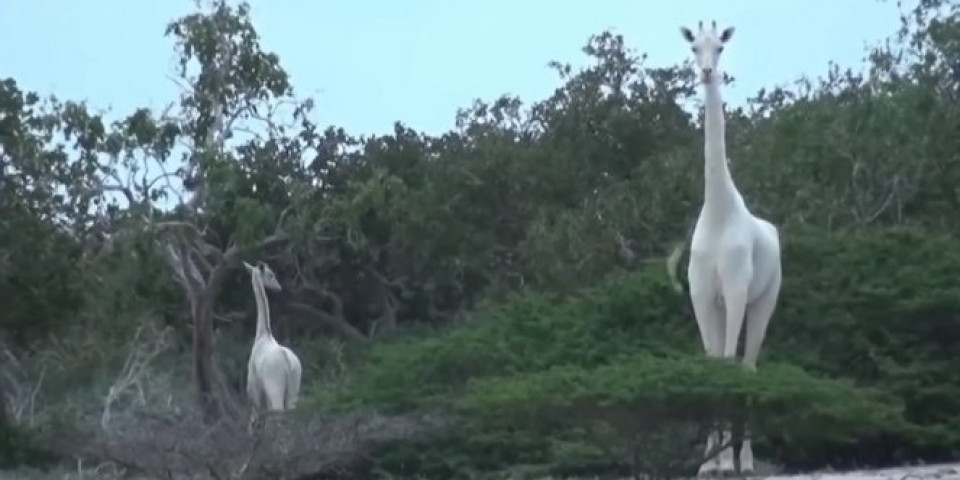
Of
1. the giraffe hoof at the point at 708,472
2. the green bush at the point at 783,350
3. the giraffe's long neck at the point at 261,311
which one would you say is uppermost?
the giraffe's long neck at the point at 261,311

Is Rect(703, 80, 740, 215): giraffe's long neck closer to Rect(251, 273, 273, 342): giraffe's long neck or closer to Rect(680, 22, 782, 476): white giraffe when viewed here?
Rect(680, 22, 782, 476): white giraffe

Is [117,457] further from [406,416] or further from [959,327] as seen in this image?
[959,327]

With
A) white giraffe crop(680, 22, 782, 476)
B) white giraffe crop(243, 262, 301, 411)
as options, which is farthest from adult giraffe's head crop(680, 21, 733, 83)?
white giraffe crop(243, 262, 301, 411)

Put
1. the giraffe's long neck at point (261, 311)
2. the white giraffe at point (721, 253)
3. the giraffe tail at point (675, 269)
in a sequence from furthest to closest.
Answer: the giraffe's long neck at point (261, 311) → the giraffe tail at point (675, 269) → the white giraffe at point (721, 253)

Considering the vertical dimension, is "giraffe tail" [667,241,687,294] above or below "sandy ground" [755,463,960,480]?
above

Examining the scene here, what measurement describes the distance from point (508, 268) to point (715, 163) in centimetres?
2328

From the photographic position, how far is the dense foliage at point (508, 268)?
55.4 feet

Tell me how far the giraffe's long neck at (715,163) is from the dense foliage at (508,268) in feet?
3.95

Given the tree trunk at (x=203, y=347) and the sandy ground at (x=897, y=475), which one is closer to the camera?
the sandy ground at (x=897, y=475)

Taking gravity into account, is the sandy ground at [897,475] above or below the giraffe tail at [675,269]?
below

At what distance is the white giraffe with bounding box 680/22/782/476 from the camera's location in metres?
15.5

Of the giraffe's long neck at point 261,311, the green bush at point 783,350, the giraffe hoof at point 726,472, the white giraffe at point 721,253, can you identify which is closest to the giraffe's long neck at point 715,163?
the white giraffe at point 721,253

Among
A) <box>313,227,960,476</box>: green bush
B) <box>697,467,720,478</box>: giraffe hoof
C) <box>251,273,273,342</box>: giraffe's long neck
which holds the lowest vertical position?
<box>697,467,720,478</box>: giraffe hoof

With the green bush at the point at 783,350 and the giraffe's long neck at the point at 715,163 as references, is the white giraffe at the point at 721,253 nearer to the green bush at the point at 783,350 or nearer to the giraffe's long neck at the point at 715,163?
the giraffe's long neck at the point at 715,163
